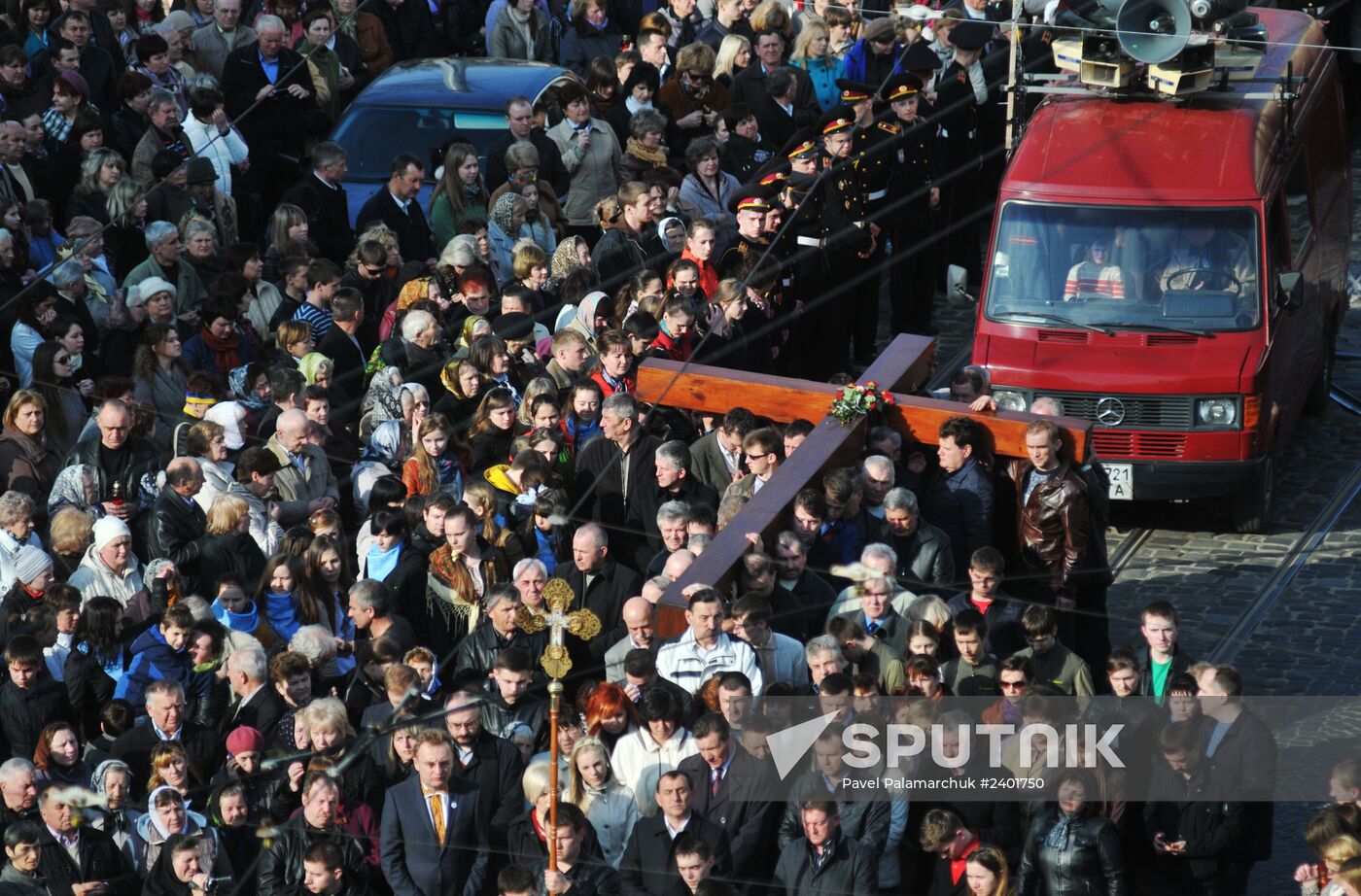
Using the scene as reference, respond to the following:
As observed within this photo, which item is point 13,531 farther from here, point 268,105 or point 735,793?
point 268,105

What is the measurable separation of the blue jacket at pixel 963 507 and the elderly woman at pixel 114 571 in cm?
434

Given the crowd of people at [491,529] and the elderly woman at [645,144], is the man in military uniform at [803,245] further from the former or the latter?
the elderly woman at [645,144]

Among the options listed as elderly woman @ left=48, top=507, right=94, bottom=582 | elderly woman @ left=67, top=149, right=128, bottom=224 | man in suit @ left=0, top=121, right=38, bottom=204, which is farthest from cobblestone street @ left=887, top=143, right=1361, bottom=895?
man in suit @ left=0, top=121, right=38, bottom=204

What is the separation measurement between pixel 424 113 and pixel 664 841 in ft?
33.8

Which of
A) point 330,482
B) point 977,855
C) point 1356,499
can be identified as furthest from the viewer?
point 1356,499

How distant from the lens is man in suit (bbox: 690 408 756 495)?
14.3 meters

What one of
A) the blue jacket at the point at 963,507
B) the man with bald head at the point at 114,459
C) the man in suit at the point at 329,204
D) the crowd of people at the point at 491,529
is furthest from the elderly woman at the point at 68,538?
the man in suit at the point at 329,204

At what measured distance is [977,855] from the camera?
1052 cm

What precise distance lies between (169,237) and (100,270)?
50cm

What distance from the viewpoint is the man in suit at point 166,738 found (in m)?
11.5

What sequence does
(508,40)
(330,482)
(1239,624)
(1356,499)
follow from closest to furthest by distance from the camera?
(330,482), (1239,624), (1356,499), (508,40)

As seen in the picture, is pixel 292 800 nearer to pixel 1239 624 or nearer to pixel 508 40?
pixel 1239 624

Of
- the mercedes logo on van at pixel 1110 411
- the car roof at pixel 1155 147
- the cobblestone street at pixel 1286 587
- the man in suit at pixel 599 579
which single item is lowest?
the cobblestone street at pixel 1286 587

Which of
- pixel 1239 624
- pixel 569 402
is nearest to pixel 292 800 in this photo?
pixel 569 402
